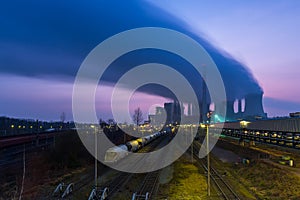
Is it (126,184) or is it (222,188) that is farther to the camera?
(126,184)

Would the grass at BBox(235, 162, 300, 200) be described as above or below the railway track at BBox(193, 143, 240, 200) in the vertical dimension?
above

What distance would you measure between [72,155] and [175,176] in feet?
50.8

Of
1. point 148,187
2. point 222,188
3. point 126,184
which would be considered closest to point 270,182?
point 222,188

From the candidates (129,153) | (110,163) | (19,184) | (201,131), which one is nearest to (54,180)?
(19,184)

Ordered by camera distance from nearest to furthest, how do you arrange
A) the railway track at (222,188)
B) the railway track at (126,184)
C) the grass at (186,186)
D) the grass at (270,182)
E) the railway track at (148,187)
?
the grass at (270,182) → the railway track at (222,188) → the railway track at (148,187) → the grass at (186,186) → the railway track at (126,184)

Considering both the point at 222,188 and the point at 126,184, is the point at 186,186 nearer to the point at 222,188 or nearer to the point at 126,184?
the point at 222,188

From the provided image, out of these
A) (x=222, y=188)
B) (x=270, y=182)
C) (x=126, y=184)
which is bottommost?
(x=126, y=184)

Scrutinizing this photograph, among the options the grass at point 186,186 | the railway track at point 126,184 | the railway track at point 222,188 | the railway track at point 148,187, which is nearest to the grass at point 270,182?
the railway track at point 222,188

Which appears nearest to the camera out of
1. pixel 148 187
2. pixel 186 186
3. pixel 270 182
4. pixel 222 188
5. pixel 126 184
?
pixel 222 188

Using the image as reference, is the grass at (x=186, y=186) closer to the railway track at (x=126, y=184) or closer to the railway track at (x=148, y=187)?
the railway track at (x=148, y=187)

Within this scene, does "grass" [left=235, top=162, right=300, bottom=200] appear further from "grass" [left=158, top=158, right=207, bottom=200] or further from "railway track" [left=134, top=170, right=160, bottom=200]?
"railway track" [left=134, top=170, right=160, bottom=200]

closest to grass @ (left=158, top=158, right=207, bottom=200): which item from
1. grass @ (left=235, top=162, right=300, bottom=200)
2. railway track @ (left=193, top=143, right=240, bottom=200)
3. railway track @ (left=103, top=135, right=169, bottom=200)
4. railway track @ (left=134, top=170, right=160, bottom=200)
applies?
railway track @ (left=134, top=170, right=160, bottom=200)

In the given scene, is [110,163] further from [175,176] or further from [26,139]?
[26,139]

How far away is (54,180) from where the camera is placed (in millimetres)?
30609
